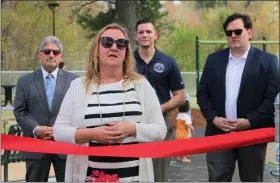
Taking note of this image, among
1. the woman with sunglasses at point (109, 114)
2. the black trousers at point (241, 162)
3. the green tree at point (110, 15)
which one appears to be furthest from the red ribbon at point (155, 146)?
the green tree at point (110, 15)

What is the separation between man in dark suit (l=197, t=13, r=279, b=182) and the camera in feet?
15.1

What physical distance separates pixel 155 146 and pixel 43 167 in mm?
1472

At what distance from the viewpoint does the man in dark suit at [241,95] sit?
4.61 m

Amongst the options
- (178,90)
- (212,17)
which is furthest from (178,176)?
(212,17)

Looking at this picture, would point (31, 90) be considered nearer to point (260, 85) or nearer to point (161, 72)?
point (161, 72)

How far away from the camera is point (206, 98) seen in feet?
16.1

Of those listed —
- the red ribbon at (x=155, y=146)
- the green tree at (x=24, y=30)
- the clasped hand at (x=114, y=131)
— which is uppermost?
the green tree at (x=24, y=30)

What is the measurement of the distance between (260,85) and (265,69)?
0.14 metres

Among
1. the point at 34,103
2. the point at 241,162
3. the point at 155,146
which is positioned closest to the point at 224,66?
the point at 241,162

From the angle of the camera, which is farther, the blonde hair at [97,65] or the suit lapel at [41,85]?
the suit lapel at [41,85]

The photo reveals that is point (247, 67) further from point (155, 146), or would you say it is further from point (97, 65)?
point (97, 65)

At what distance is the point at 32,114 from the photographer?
474 centimetres

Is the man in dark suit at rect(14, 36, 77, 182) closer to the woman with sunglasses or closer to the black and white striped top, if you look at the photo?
the woman with sunglasses

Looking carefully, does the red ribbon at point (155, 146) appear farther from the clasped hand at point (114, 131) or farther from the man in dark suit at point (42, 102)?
the man in dark suit at point (42, 102)
